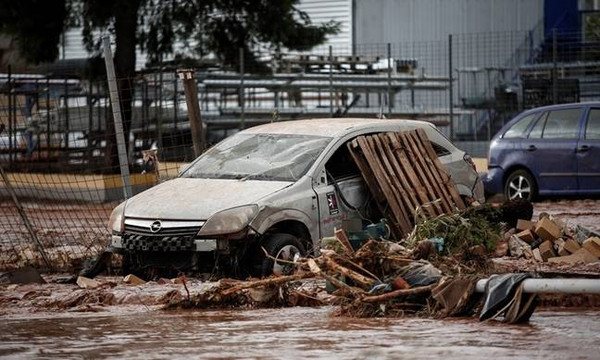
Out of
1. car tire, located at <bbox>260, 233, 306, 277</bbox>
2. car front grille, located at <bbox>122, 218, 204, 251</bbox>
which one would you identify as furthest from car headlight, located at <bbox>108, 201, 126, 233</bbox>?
car tire, located at <bbox>260, 233, 306, 277</bbox>

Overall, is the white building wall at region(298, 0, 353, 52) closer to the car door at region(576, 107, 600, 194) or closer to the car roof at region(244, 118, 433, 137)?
the car door at region(576, 107, 600, 194)

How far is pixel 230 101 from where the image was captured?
107 feet

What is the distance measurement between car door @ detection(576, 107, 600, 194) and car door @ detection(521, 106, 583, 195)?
0.33 ft

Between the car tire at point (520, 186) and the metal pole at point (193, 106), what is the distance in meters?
6.97

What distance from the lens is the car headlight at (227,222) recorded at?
446 inches

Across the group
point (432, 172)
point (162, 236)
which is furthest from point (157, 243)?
point (432, 172)

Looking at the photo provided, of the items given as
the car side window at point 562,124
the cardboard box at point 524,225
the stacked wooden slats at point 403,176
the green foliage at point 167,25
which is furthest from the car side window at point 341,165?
the green foliage at point 167,25

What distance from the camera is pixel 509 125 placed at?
20.6m

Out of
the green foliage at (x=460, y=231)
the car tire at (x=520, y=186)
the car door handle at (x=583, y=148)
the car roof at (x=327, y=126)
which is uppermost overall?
A: the car roof at (x=327, y=126)

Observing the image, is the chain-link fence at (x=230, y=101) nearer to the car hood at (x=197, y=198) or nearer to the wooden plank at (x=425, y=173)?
the wooden plank at (x=425, y=173)

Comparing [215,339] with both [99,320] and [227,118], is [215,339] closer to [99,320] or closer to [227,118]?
[99,320]

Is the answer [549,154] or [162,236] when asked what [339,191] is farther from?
[549,154]

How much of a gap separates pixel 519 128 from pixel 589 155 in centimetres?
141

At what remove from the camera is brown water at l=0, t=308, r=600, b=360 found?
308 inches
